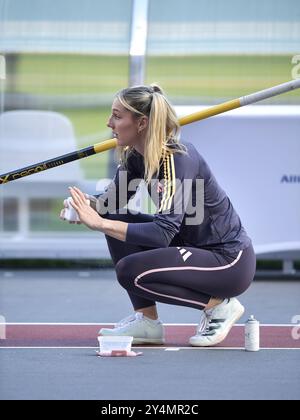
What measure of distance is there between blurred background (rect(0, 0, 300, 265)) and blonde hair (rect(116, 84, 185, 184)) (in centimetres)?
413

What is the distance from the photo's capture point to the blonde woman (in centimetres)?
533

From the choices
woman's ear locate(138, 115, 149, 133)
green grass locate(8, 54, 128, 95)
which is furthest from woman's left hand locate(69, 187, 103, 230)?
green grass locate(8, 54, 128, 95)

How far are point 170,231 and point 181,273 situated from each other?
0.26m

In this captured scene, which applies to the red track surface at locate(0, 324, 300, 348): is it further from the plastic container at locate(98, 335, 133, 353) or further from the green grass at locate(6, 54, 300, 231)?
the green grass at locate(6, 54, 300, 231)

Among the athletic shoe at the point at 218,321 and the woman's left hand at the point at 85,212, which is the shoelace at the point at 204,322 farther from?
the woman's left hand at the point at 85,212

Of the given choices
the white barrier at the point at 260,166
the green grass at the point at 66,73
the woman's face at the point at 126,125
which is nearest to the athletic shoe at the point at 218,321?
the woman's face at the point at 126,125

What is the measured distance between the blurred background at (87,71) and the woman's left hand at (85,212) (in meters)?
4.39

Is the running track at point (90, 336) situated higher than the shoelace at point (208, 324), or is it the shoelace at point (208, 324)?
the shoelace at point (208, 324)

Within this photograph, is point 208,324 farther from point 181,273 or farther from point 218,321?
point 181,273

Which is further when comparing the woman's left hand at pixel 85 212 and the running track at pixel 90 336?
the running track at pixel 90 336

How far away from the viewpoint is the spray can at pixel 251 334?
5422 millimetres
